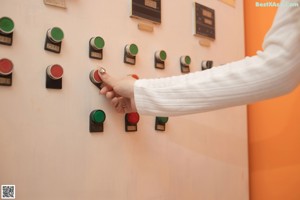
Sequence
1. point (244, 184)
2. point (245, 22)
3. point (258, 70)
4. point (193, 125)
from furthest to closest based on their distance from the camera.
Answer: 1. point (245, 22)
2. point (244, 184)
3. point (193, 125)
4. point (258, 70)

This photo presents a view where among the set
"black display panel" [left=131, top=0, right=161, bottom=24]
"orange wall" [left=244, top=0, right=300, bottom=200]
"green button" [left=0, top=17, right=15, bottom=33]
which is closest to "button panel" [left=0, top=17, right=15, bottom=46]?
"green button" [left=0, top=17, right=15, bottom=33]

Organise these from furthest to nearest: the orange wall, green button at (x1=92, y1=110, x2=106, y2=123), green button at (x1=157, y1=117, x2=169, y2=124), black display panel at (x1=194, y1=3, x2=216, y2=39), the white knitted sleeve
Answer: the orange wall < black display panel at (x1=194, y1=3, x2=216, y2=39) < green button at (x1=157, y1=117, x2=169, y2=124) < green button at (x1=92, y1=110, x2=106, y2=123) < the white knitted sleeve

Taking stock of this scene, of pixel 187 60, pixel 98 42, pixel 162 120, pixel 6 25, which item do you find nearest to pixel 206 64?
pixel 187 60

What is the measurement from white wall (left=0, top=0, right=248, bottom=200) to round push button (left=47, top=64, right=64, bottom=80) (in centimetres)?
1

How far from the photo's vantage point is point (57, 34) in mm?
478

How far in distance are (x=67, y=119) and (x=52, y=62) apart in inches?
4.0

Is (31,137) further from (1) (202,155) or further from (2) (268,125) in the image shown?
(2) (268,125)

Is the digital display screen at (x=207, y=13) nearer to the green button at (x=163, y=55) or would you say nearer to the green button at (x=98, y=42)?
the green button at (x=163, y=55)

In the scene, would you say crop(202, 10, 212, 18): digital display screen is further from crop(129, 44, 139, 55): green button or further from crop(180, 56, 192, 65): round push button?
crop(129, 44, 139, 55): green button

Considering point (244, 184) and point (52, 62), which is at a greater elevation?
point (52, 62)

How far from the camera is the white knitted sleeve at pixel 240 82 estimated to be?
407 millimetres

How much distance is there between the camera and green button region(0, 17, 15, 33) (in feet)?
1.40

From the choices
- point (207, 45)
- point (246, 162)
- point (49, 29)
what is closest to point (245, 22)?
point (207, 45)

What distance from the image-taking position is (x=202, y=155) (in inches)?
29.1
